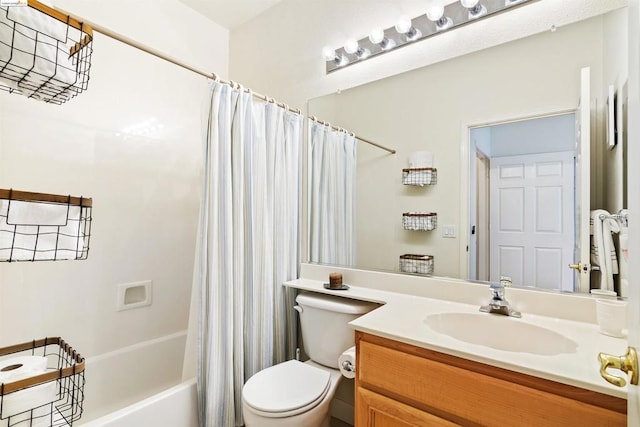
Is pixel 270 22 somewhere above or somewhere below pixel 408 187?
above

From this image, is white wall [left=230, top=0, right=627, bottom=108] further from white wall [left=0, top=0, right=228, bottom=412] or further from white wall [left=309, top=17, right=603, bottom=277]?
white wall [left=0, top=0, right=228, bottom=412]

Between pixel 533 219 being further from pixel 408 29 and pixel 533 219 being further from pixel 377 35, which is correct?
pixel 377 35

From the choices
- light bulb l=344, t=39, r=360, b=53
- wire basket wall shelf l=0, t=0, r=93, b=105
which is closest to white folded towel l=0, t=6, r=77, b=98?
wire basket wall shelf l=0, t=0, r=93, b=105

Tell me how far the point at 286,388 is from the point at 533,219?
1309 mm

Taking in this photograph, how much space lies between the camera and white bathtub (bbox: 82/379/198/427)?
1.30m

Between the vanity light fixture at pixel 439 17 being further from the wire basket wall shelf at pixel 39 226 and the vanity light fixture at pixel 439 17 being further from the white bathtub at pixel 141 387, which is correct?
the white bathtub at pixel 141 387

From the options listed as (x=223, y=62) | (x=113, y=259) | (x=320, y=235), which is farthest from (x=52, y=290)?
(x=223, y=62)

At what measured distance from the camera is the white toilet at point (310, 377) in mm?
1278

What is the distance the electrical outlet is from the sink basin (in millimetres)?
419

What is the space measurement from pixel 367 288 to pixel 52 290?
70.2 inches

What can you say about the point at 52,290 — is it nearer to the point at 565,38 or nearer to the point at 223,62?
the point at 223,62

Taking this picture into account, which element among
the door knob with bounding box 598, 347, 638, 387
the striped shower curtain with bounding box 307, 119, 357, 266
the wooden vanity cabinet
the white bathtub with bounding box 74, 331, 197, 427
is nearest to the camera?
the door knob with bounding box 598, 347, 638, 387

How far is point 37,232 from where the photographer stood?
0.87m

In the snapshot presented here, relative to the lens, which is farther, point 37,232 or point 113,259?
point 113,259
